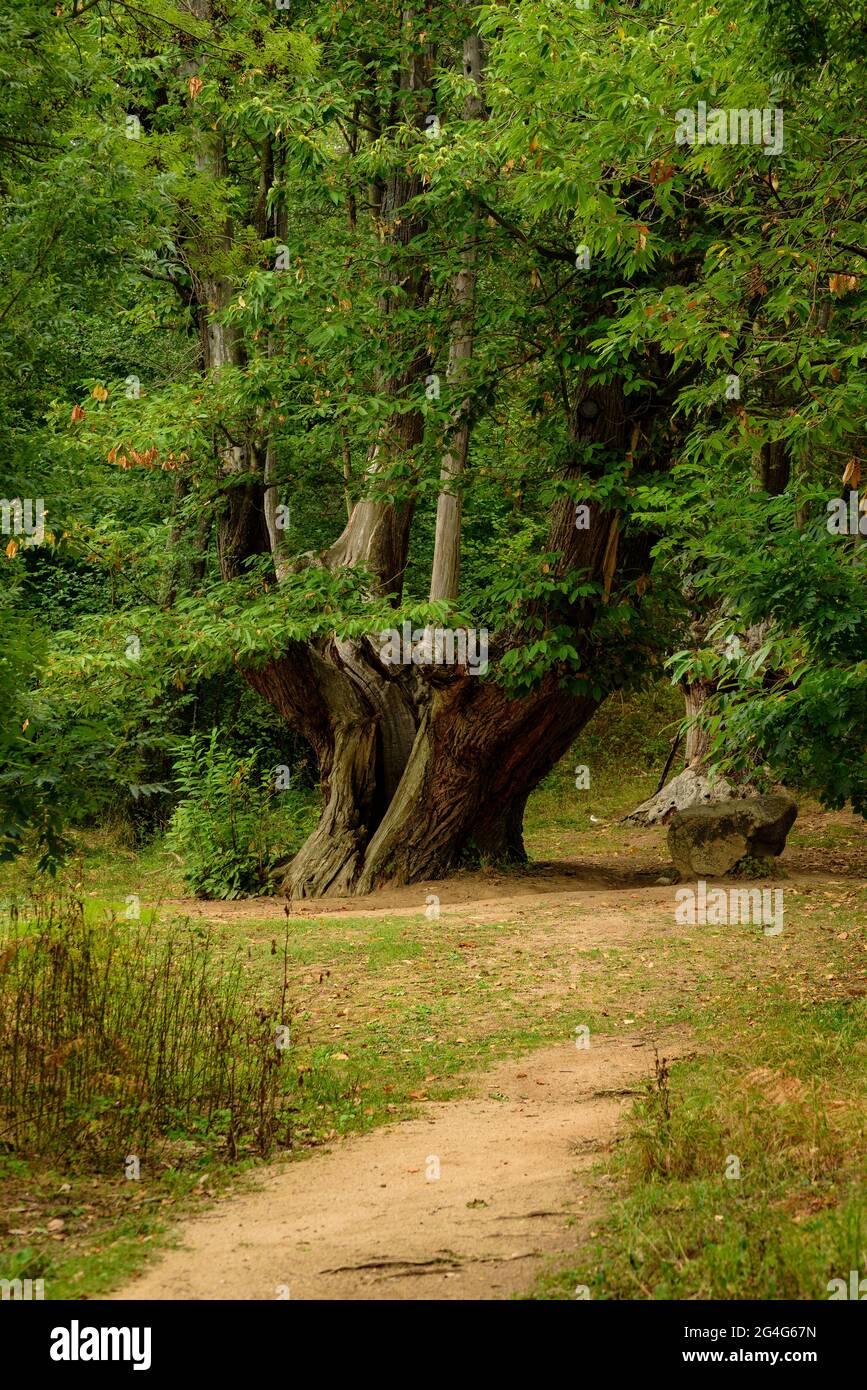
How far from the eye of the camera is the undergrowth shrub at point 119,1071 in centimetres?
654

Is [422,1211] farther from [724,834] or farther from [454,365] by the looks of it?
[454,365]

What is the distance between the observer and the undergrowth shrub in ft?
21.5

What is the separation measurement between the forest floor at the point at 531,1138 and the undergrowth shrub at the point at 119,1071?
30 cm

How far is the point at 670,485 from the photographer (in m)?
12.7

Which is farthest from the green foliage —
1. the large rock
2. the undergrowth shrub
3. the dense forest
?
the undergrowth shrub

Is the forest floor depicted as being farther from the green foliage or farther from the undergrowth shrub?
the green foliage

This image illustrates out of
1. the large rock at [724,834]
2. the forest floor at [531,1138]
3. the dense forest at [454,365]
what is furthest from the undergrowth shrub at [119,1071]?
the large rock at [724,834]

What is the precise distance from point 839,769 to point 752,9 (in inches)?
176

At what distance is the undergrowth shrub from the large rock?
8158 millimetres

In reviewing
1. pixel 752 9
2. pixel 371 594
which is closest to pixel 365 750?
pixel 371 594

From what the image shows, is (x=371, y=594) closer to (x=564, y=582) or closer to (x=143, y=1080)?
(x=564, y=582)

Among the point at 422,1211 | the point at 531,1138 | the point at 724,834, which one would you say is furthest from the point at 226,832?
the point at 422,1211

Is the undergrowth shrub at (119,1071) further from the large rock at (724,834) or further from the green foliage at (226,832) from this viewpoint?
the green foliage at (226,832)

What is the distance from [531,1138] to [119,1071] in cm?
228
